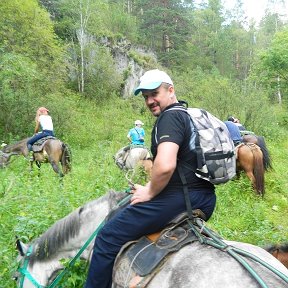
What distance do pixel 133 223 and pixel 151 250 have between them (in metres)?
0.23

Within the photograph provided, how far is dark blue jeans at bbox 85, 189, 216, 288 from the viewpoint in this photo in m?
2.57

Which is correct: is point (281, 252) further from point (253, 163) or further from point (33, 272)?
point (253, 163)

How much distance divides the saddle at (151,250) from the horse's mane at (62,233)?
0.50 metres

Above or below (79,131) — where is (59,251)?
above

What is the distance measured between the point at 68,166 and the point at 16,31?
37.8ft

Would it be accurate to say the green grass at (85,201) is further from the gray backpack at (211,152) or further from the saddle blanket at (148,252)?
the gray backpack at (211,152)

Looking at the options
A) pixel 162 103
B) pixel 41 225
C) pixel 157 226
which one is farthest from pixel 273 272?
pixel 41 225

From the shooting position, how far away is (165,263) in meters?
2.40

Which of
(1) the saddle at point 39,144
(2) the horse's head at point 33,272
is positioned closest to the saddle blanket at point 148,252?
(2) the horse's head at point 33,272

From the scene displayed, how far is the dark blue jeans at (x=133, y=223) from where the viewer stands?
2568mm

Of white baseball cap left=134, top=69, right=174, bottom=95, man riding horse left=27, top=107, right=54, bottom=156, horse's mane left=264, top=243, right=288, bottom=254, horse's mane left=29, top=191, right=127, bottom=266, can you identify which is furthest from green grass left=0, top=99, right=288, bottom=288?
white baseball cap left=134, top=69, right=174, bottom=95

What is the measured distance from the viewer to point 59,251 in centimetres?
300

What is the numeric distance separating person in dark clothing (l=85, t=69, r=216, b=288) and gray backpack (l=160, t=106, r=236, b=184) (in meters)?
0.06

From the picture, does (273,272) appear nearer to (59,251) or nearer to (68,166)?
(59,251)
